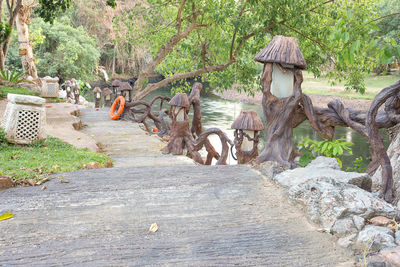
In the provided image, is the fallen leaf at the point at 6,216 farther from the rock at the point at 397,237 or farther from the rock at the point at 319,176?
the rock at the point at 397,237

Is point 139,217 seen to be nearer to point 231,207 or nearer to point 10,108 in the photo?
point 231,207

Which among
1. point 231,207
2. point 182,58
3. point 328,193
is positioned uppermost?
point 182,58

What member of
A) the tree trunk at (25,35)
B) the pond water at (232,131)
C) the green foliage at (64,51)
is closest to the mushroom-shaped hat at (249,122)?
the pond water at (232,131)

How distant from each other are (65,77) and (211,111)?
578 inches

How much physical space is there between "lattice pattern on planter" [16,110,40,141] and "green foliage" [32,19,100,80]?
83.0 feet

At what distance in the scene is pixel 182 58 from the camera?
13672 mm

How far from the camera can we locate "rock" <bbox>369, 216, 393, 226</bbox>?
8.33 ft

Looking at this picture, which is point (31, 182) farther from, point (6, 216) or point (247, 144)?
point (247, 144)

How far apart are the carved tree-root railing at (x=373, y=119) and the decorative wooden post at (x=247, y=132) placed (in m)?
0.84

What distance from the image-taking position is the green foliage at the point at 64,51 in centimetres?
2947

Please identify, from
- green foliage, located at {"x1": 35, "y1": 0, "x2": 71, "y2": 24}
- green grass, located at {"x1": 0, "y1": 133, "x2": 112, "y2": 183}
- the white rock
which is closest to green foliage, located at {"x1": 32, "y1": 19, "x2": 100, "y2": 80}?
green foliage, located at {"x1": 35, "y1": 0, "x2": 71, "y2": 24}

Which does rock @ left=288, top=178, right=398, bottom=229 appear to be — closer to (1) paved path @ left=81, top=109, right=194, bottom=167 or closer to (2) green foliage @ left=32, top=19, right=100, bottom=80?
(1) paved path @ left=81, top=109, right=194, bottom=167

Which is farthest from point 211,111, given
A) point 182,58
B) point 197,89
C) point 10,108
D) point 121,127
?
point 10,108

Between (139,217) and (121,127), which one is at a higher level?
(139,217)
